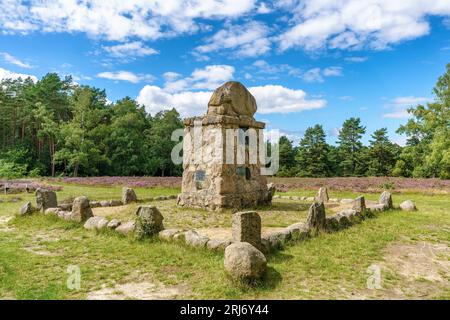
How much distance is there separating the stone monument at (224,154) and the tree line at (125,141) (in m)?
29.0

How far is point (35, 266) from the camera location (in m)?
6.23

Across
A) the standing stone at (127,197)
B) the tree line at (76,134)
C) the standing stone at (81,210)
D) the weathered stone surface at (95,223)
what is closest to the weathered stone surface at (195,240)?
the weathered stone surface at (95,223)

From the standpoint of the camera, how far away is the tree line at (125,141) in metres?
41.2

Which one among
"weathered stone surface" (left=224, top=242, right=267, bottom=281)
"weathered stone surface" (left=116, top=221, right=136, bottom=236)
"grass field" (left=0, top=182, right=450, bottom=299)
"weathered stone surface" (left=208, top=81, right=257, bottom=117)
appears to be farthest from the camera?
"weathered stone surface" (left=208, top=81, right=257, bottom=117)

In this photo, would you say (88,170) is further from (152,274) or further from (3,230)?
(152,274)

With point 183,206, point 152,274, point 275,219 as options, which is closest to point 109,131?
point 183,206

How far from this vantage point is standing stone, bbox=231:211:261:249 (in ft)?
21.4

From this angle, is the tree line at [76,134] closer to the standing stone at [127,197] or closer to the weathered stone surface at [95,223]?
the standing stone at [127,197]

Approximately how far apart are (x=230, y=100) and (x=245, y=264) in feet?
27.5

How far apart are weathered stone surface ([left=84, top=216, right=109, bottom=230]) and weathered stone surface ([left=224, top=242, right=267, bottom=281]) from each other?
187 inches

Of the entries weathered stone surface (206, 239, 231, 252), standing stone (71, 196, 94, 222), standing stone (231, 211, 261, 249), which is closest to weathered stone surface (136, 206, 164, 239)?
weathered stone surface (206, 239, 231, 252)

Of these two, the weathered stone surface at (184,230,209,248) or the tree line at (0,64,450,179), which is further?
the tree line at (0,64,450,179)

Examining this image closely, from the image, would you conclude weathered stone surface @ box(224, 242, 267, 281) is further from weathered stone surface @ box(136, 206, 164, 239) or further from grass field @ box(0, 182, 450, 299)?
weathered stone surface @ box(136, 206, 164, 239)
